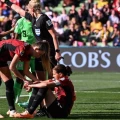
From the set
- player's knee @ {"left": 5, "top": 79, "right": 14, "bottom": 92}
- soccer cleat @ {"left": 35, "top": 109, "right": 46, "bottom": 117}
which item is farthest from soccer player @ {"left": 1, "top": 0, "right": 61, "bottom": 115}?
player's knee @ {"left": 5, "top": 79, "right": 14, "bottom": 92}

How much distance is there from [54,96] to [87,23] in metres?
15.8

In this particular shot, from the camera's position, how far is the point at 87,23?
85.5 feet

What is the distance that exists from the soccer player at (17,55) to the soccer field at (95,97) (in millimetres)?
629

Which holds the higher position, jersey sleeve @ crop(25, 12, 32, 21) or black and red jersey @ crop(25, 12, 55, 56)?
jersey sleeve @ crop(25, 12, 32, 21)

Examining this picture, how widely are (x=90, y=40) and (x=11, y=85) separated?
14542 mm

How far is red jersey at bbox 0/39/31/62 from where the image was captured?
33.3ft

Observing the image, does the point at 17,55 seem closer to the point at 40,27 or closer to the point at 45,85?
the point at 45,85

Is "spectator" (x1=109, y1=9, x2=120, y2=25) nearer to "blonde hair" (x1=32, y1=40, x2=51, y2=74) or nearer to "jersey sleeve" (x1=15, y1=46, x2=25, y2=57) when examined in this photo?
"blonde hair" (x1=32, y1=40, x2=51, y2=74)

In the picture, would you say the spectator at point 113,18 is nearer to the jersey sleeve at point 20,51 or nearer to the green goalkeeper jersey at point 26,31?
the green goalkeeper jersey at point 26,31

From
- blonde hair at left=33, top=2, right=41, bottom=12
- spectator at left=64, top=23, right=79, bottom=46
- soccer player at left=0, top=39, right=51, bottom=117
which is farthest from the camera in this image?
spectator at left=64, top=23, right=79, bottom=46

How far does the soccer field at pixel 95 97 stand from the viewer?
11.2 m

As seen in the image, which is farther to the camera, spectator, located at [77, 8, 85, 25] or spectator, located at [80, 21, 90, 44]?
spectator, located at [77, 8, 85, 25]

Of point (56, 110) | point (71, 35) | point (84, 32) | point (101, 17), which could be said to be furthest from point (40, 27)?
point (101, 17)

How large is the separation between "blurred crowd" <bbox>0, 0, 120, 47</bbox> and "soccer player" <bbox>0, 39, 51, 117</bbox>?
1372cm
